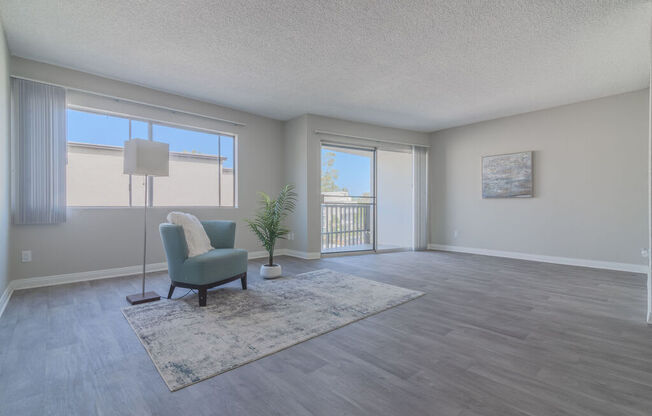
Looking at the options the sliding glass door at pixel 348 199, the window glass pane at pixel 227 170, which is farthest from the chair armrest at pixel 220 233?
the sliding glass door at pixel 348 199

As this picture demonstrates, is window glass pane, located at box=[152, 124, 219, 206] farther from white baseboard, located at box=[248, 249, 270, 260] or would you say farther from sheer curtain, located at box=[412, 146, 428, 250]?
sheer curtain, located at box=[412, 146, 428, 250]

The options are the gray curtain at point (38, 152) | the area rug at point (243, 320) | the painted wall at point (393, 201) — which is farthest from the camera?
the painted wall at point (393, 201)

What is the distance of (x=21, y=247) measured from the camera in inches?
133

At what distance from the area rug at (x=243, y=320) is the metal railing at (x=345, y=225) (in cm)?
273

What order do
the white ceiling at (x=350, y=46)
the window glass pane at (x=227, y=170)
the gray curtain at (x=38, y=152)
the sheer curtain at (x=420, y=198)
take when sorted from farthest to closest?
the sheer curtain at (x=420, y=198), the window glass pane at (x=227, y=170), the gray curtain at (x=38, y=152), the white ceiling at (x=350, y=46)

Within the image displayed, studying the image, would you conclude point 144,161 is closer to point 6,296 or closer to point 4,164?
point 4,164

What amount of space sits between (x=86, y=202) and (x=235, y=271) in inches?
92.2

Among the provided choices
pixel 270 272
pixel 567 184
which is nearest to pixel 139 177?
pixel 270 272

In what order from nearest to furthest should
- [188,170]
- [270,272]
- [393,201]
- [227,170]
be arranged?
[270,272]
[188,170]
[227,170]
[393,201]

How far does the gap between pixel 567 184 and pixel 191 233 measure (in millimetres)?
5639

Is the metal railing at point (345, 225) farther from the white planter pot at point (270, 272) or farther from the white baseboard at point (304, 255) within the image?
the white planter pot at point (270, 272)

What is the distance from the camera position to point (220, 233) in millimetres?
3508

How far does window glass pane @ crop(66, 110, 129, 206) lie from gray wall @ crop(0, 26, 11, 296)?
67 centimetres

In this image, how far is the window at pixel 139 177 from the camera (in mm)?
3811
